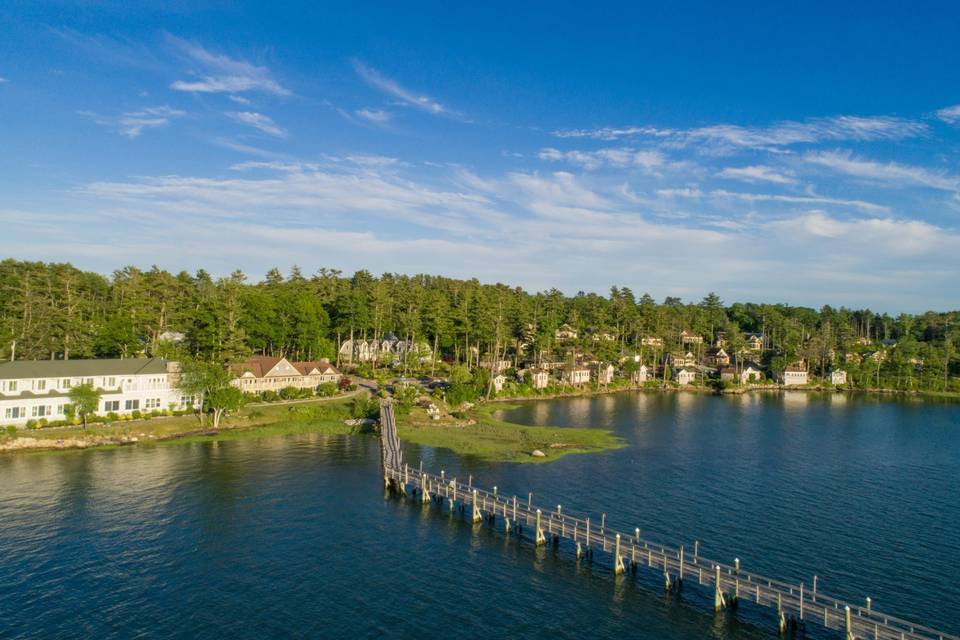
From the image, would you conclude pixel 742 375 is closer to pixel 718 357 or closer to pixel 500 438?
pixel 718 357

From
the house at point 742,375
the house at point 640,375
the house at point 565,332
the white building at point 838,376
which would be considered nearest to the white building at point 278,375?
the house at point 640,375

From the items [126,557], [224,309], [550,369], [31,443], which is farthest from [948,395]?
[31,443]

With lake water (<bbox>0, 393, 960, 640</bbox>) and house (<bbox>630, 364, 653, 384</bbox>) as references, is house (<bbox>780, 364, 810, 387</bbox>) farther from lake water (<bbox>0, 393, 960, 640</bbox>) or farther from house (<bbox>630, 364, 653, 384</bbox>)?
lake water (<bbox>0, 393, 960, 640</bbox>)

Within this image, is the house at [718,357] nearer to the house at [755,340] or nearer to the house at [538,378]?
the house at [755,340]

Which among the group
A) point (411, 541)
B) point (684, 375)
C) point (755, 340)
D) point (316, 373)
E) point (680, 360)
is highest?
point (755, 340)

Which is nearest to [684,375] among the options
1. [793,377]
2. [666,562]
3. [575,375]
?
[793,377]

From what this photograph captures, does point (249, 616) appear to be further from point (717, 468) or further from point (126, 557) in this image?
point (717, 468)
